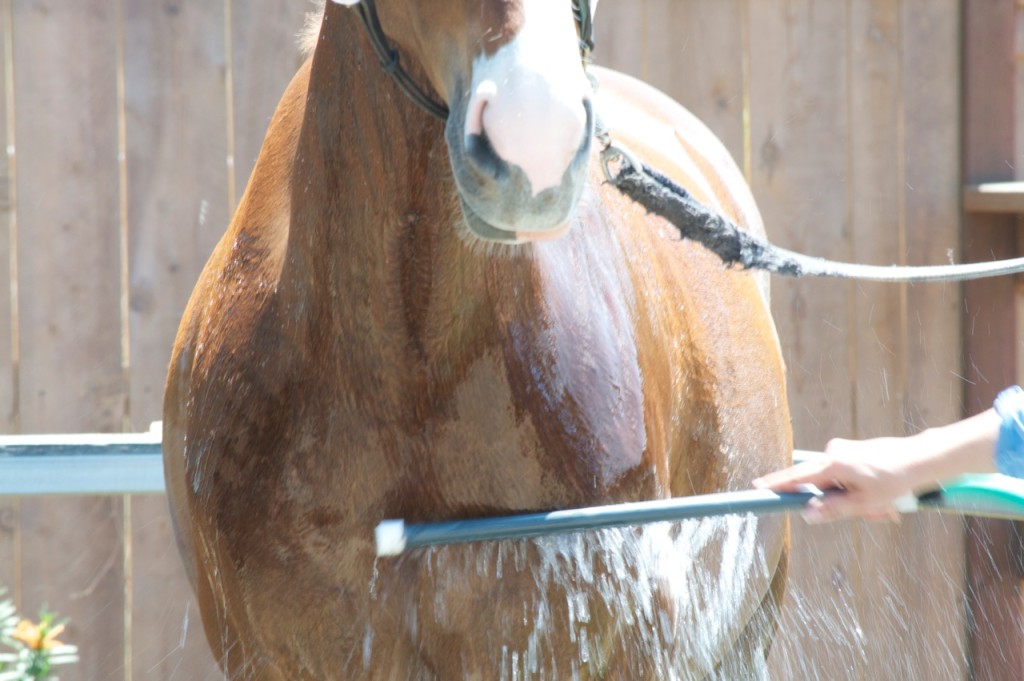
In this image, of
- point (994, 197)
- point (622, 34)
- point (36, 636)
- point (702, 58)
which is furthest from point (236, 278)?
point (994, 197)

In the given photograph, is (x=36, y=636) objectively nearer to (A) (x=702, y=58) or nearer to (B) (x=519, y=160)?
(B) (x=519, y=160)

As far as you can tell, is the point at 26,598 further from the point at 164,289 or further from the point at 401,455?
the point at 401,455

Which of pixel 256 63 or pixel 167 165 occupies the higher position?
pixel 256 63

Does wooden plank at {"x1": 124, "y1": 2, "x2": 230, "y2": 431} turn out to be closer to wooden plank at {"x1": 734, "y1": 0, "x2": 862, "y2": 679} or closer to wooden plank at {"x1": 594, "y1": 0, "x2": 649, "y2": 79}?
wooden plank at {"x1": 594, "y1": 0, "x2": 649, "y2": 79}

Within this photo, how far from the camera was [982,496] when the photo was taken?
1251 millimetres

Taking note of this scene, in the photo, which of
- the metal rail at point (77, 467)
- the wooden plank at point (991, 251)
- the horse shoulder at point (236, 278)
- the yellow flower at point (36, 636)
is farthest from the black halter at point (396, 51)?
the wooden plank at point (991, 251)

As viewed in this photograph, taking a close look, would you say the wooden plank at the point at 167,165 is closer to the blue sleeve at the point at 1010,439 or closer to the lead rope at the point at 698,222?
the lead rope at the point at 698,222

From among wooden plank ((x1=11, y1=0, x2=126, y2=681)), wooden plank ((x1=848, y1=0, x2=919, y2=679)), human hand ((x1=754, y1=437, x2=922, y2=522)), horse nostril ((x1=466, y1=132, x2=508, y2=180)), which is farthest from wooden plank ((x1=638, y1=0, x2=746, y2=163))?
horse nostril ((x1=466, y1=132, x2=508, y2=180))

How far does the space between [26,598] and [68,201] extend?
0.96 m

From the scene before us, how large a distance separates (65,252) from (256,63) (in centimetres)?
64

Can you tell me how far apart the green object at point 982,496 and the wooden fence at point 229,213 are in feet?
6.04

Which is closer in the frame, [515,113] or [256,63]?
[515,113]

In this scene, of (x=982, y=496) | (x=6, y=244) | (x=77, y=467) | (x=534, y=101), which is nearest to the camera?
(x=534, y=101)

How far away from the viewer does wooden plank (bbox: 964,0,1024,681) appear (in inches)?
123
